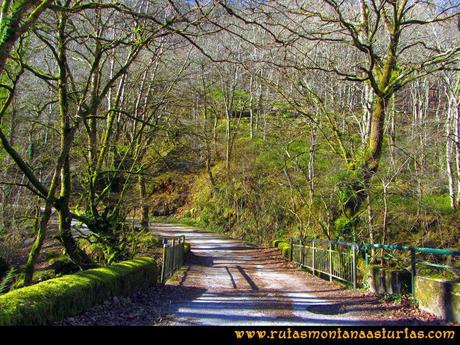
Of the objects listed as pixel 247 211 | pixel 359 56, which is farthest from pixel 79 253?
pixel 247 211

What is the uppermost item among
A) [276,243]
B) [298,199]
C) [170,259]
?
[298,199]

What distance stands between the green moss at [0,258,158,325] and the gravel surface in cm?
17

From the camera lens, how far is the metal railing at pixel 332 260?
11261mm

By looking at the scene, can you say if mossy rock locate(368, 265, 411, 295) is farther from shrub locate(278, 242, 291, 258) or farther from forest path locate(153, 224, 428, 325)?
shrub locate(278, 242, 291, 258)

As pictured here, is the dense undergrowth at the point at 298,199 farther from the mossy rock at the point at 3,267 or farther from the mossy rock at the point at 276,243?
the mossy rock at the point at 3,267

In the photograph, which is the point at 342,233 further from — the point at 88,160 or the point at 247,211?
the point at 247,211

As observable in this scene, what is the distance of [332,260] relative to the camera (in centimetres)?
1304

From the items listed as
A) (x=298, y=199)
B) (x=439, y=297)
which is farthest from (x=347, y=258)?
(x=298, y=199)

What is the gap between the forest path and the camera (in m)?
7.30

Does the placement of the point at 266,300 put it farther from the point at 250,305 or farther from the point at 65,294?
the point at 65,294

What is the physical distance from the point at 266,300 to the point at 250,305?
77 cm

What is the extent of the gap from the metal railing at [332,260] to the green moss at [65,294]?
5.03 metres

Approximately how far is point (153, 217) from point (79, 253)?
2953cm
